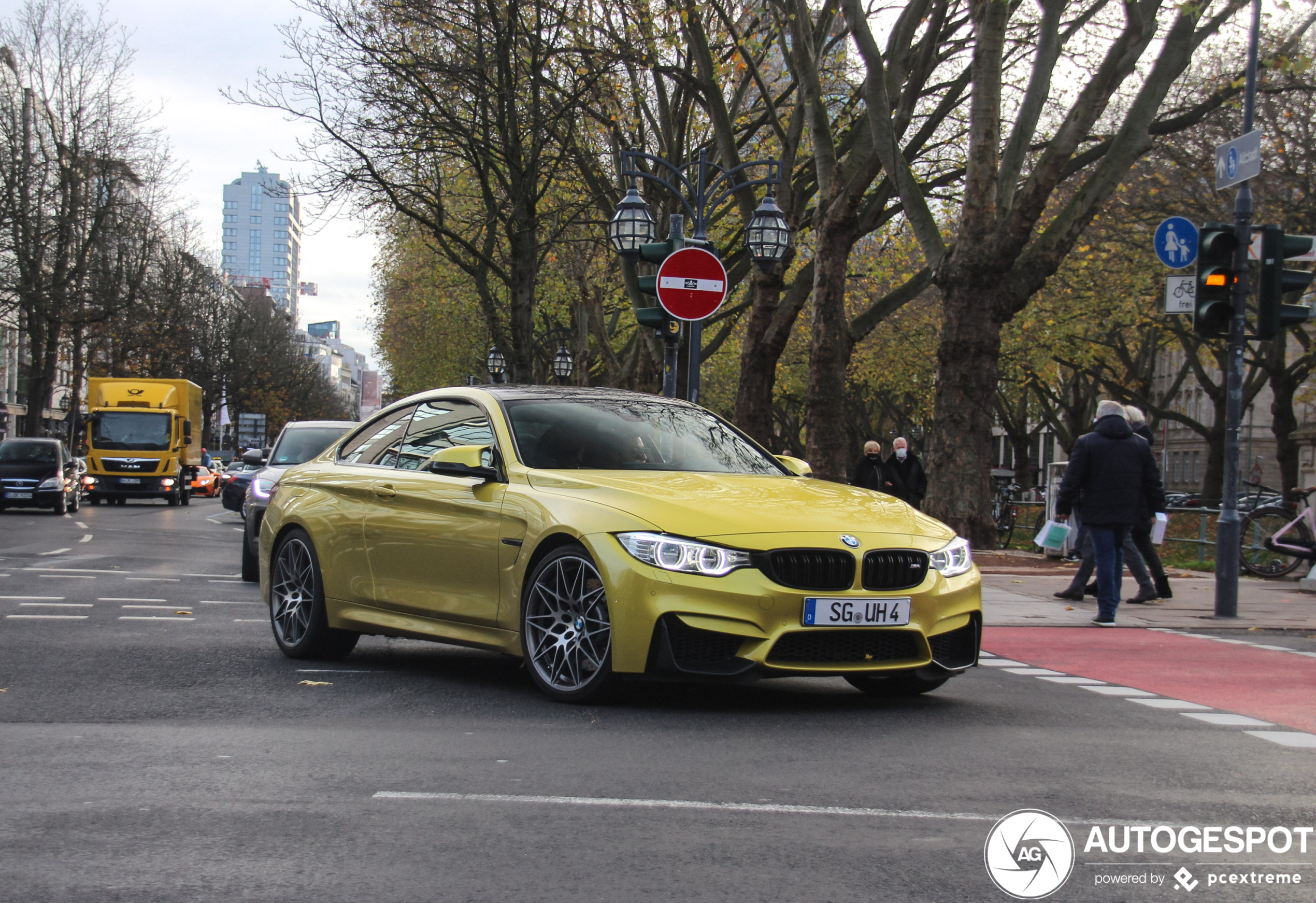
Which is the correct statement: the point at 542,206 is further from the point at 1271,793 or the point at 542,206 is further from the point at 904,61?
the point at 1271,793

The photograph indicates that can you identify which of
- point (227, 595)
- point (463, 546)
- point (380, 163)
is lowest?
point (227, 595)

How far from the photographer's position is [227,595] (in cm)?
1352

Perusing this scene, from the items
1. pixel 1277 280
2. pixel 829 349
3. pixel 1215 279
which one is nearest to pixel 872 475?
pixel 829 349

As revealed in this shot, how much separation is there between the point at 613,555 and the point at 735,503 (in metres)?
0.62

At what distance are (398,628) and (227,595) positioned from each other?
19.3ft

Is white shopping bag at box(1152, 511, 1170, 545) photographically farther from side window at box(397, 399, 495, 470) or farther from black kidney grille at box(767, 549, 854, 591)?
black kidney grille at box(767, 549, 854, 591)

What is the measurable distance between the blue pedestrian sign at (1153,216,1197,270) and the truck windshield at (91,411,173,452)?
33.3 m

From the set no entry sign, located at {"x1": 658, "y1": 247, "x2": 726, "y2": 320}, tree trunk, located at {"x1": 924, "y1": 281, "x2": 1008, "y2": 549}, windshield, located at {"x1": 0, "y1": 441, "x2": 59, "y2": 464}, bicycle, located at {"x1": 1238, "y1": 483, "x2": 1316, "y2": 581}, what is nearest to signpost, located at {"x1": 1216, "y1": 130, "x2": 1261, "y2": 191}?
no entry sign, located at {"x1": 658, "y1": 247, "x2": 726, "y2": 320}

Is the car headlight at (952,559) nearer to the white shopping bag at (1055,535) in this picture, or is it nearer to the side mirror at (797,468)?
the side mirror at (797,468)

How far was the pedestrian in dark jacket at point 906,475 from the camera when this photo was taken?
20609mm

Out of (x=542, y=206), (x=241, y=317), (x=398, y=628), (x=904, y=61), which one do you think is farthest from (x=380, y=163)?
(x=241, y=317)

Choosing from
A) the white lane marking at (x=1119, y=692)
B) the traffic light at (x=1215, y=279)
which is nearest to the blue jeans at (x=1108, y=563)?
the traffic light at (x=1215, y=279)

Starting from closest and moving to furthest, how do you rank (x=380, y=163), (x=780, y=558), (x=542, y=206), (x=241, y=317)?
(x=780, y=558) → (x=380, y=163) → (x=542, y=206) → (x=241, y=317)

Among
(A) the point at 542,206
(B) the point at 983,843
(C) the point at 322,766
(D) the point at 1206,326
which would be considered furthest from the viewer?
(A) the point at 542,206
